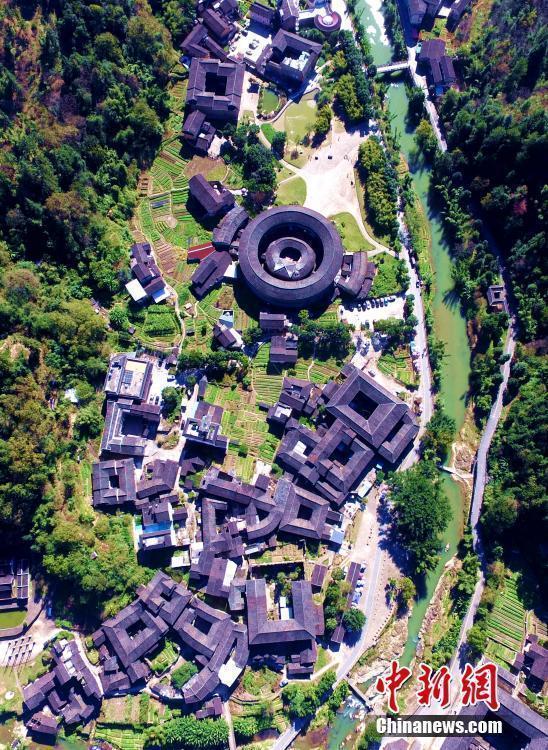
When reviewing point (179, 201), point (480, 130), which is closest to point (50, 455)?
point (179, 201)

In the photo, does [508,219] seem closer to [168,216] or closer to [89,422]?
[168,216]

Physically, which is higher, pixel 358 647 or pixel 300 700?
pixel 358 647

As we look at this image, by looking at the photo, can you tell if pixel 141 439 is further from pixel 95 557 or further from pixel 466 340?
pixel 466 340

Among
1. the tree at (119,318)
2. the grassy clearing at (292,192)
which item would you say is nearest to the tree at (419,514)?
the grassy clearing at (292,192)

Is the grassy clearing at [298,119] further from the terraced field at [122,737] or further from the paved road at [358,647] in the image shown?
the terraced field at [122,737]

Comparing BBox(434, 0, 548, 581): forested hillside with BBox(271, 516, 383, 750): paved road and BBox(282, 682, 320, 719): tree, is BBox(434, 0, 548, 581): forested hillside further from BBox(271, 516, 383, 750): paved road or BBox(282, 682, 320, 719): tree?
BBox(282, 682, 320, 719): tree

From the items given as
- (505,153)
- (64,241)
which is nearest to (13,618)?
(64,241)

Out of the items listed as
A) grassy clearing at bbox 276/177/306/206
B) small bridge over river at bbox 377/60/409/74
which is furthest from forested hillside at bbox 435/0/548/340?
grassy clearing at bbox 276/177/306/206
